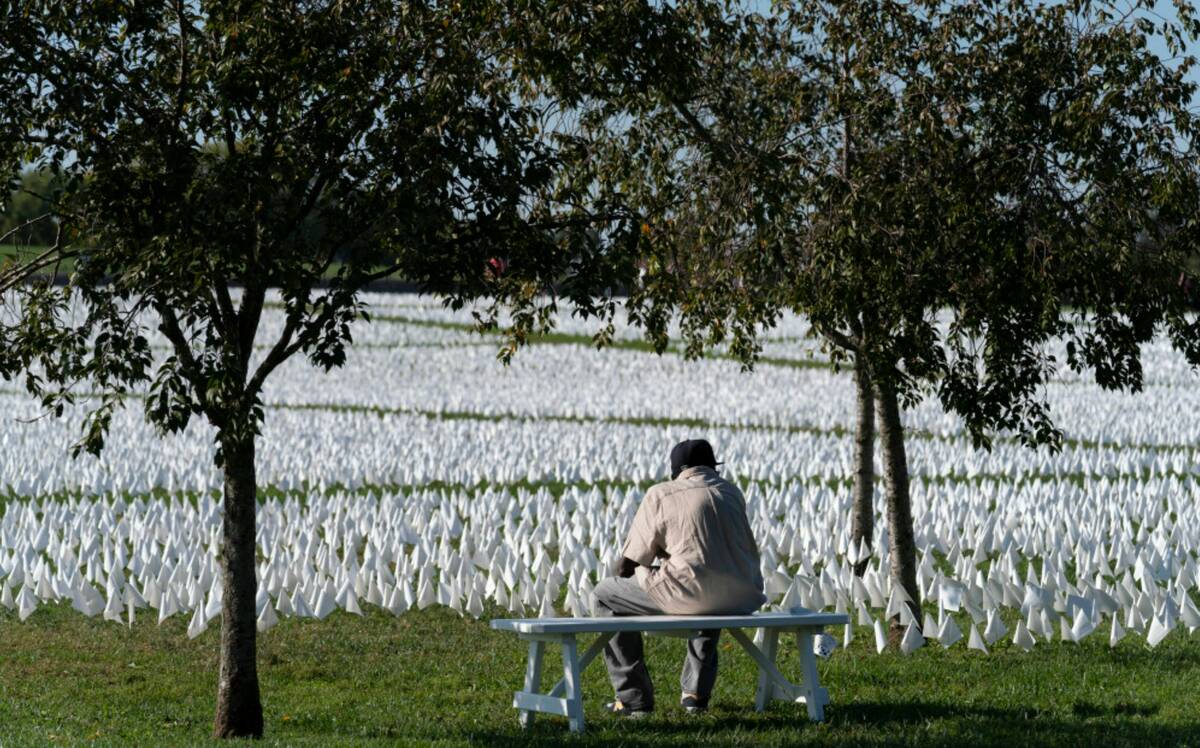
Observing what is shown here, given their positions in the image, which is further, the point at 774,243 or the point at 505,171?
the point at 774,243

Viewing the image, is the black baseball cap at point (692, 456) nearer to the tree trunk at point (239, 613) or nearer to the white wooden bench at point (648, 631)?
the white wooden bench at point (648, 631)

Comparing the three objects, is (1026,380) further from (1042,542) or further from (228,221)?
(1042,542)

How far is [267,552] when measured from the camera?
15195 mm

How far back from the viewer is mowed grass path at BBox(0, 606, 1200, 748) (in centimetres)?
770

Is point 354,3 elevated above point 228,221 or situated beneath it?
elevated above

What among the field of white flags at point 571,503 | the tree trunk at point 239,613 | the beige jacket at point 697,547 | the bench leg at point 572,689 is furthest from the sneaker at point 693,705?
the tree trunk at point 239,613

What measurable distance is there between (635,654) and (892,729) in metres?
1.37

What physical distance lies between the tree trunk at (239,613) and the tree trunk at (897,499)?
461 cm

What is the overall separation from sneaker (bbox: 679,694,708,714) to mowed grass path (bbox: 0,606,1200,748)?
0.07 m

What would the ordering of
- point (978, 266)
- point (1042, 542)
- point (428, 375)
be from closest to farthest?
point (978, 266)
point (1042, 542)
point (428, 375)

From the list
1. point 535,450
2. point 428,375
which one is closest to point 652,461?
point 535,450

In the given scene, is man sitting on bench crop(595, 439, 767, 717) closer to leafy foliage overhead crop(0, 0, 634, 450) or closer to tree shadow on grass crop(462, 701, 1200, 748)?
tree shadow on grass crop(462, 701, 1200, 748)

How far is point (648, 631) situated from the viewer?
7395 millimetres

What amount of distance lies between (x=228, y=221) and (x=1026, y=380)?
4.80 m
